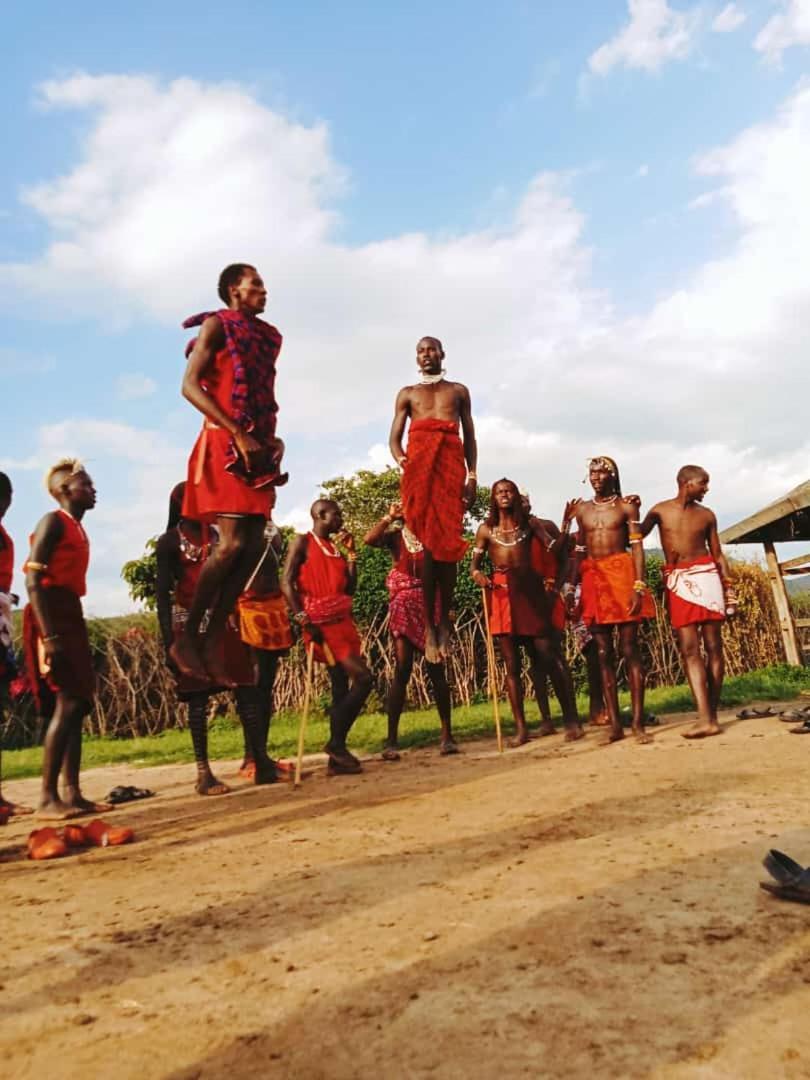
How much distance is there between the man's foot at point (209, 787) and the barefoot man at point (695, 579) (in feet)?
10.8

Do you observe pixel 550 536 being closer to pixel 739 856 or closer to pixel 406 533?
pixel 406 533

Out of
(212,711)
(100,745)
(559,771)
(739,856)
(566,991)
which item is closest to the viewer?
(566,991)

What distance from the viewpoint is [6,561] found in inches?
216

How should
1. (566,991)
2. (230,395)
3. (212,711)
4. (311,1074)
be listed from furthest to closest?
(212,711) → (230,395) → (566,991) → (311,1074)

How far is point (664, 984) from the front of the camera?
1854mm

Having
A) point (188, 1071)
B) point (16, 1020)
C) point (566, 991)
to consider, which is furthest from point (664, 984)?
point (16, 1020)

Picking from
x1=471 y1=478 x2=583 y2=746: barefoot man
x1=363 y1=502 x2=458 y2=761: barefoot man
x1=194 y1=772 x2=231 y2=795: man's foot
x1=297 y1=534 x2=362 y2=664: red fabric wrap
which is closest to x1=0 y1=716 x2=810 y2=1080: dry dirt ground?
x1=194 y1=772 x2=231 y2=795: man's foot

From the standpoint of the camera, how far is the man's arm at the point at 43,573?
468 centimetres

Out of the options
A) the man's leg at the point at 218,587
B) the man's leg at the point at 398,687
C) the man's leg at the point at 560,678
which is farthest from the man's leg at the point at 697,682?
the man's leg at the point at 218,587

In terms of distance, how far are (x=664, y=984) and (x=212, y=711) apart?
11.9m

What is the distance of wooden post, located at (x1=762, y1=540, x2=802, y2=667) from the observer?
12.7m

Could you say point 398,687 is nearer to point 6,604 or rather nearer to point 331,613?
point 331,613

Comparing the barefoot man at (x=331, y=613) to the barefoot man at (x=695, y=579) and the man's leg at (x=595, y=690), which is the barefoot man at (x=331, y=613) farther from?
the man's leg at (x=595, y=690)

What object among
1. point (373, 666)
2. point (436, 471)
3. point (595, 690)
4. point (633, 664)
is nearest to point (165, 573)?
point (436, 471)
